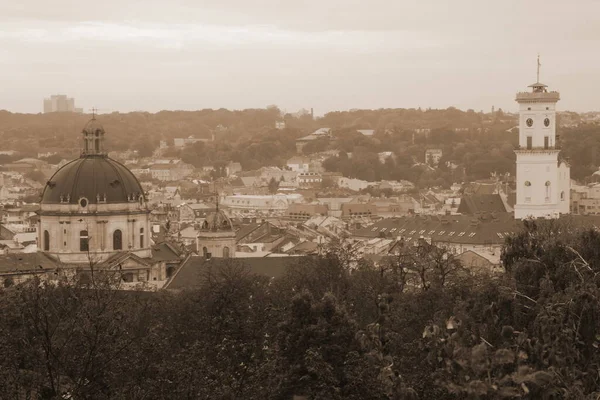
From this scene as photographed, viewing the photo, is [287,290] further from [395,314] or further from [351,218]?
[351,218]

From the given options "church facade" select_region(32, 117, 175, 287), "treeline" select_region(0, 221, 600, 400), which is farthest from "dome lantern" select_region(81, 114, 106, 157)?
"treeline" select_region(0, 221, 600, 400)

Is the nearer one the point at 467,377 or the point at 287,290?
the point at 467,377

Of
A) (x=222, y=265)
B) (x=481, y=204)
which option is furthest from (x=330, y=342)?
(x=481, y=204)

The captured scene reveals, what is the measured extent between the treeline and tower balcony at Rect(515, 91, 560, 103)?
47634 millimetres

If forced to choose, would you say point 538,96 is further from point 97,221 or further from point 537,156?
point 97,221

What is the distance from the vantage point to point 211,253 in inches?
2675

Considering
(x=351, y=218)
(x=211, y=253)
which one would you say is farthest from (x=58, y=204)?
(x=351, y=218)

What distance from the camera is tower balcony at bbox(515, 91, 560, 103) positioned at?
3494 inches

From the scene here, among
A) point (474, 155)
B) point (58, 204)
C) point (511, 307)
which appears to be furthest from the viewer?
point (474, 155)

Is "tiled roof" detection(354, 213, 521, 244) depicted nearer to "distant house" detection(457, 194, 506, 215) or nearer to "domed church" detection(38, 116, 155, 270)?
"distant house" detection(457, 194, 506, 215)

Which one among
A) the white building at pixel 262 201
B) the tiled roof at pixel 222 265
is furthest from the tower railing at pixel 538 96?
the white building at pixel 262 201

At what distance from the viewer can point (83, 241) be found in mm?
66375

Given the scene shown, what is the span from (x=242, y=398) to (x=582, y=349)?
6962mm

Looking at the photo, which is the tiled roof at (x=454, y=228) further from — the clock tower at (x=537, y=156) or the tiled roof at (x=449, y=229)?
the clock tower at (x=537, y=156)
